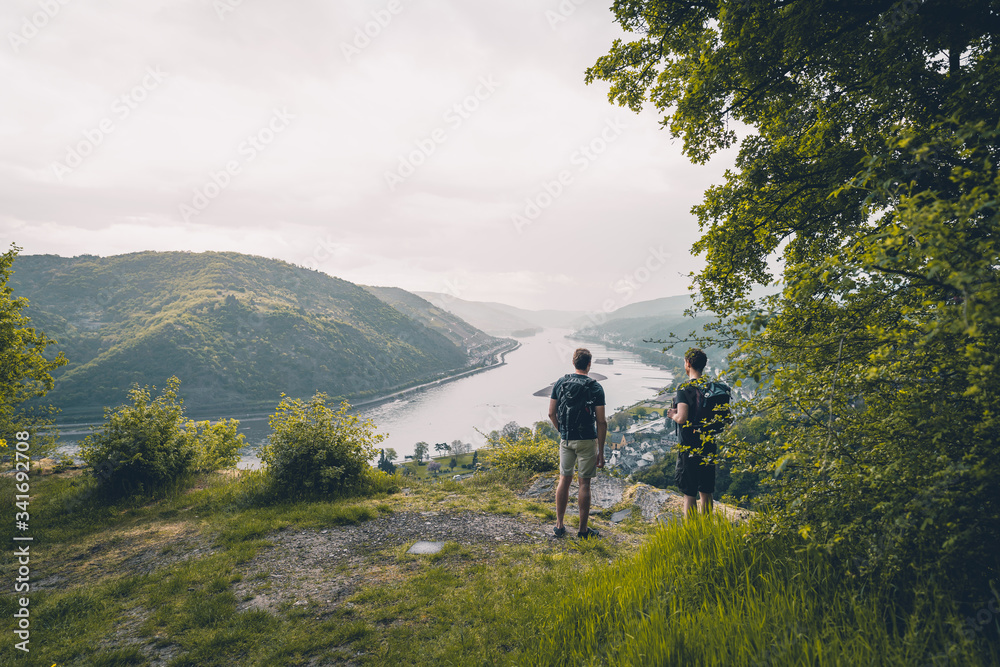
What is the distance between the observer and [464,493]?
8273 mm

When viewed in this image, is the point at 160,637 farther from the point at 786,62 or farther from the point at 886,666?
the point at 786,62

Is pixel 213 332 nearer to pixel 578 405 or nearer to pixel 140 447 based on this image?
pixel 140 447

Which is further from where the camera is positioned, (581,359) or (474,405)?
(474,405)

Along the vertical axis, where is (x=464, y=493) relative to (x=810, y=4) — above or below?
below

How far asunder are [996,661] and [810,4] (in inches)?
217

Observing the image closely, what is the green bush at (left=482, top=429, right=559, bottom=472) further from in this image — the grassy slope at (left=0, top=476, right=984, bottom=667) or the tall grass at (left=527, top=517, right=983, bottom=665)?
the tall grass at (left=527, top=517, right=983, bottom=665)

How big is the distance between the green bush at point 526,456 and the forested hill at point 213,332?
102212 millimetres

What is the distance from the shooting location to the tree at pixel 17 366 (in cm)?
805

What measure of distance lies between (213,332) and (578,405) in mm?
146895

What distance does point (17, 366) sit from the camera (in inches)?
324

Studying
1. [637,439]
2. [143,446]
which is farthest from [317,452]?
[637,439]

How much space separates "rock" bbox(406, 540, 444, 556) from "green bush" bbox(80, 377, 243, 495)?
6.38 meters

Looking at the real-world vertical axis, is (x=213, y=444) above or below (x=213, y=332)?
below

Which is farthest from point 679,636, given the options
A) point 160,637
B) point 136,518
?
point 136,518
